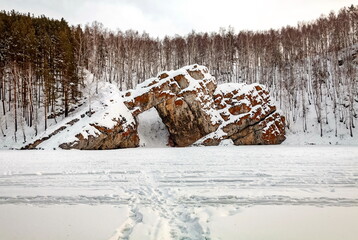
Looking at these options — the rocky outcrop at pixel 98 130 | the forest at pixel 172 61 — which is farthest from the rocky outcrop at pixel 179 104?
the forest at pixel 172 61

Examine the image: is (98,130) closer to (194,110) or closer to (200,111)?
(194,110)

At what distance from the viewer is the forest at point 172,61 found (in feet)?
102

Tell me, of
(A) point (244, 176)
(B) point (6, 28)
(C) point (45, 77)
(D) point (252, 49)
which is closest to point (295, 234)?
(A) point (244, 176)

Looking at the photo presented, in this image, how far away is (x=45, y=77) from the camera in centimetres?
2977

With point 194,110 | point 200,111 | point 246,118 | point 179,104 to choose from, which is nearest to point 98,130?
point 179,104

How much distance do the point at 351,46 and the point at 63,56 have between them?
5318 cm

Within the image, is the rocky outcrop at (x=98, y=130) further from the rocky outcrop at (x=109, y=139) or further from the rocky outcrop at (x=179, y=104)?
the rocky outcrop at (x=179, y=104)

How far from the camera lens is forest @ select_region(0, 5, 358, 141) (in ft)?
102

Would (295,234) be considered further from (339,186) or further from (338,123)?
(338,123)

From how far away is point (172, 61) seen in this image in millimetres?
52875

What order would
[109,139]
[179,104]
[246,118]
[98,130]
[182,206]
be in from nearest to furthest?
[182,206]
[98,130]
[109,139]
[179,104]
[246,118]

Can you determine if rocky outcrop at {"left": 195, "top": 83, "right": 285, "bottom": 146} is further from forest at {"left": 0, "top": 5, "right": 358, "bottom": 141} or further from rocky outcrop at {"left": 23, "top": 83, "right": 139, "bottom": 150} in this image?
rocky outcrop at {"left": 23, "top": 83, "right": 139, "bottom": 150}

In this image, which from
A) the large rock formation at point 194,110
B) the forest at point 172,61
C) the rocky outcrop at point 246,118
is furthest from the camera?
the forest at point 172,61

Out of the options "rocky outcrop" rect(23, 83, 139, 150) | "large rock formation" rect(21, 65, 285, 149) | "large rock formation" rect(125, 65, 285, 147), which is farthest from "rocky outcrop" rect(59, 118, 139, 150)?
"large rock formation" rect(125, 65, 285, 147)
